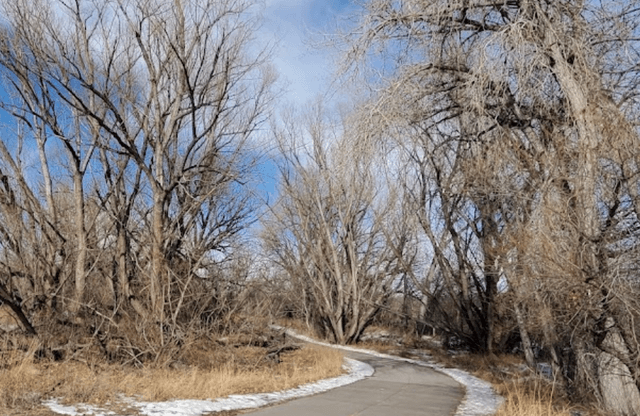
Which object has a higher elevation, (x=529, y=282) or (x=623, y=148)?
(x=623, y=148)

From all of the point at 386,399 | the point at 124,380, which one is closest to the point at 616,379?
the point at 386,399

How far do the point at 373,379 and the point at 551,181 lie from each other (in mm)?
6822

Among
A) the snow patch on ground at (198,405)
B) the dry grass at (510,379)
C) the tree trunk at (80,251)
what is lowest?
the snow patch on ground at (198,405)

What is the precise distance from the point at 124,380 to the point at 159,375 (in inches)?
44.0

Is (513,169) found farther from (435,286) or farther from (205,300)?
(435,286)

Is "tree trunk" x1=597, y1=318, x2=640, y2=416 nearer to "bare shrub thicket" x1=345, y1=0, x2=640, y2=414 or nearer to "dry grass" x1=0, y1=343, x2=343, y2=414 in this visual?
"bare shrub thicket" x1=345, y1=0, x2=640, y2=414

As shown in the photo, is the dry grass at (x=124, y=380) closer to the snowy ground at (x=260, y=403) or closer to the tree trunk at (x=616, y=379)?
the snowy ground at (x=260, y=403)

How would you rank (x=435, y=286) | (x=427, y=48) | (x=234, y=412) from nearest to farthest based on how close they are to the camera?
(x=234, y=412)
(x=427, y=48)
(x=435, y=286)

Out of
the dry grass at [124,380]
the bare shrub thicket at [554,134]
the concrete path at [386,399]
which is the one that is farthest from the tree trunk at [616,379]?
the dry grass at [124,380]

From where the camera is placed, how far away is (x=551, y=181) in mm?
7973

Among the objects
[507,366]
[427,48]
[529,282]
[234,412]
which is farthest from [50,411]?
[507,366]

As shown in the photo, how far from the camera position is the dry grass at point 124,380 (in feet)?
25.8

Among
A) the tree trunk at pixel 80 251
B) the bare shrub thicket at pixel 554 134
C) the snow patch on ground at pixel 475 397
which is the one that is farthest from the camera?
the tree trunk at pixel 80 251

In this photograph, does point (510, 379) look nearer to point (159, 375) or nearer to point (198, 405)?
point (159, 375)
